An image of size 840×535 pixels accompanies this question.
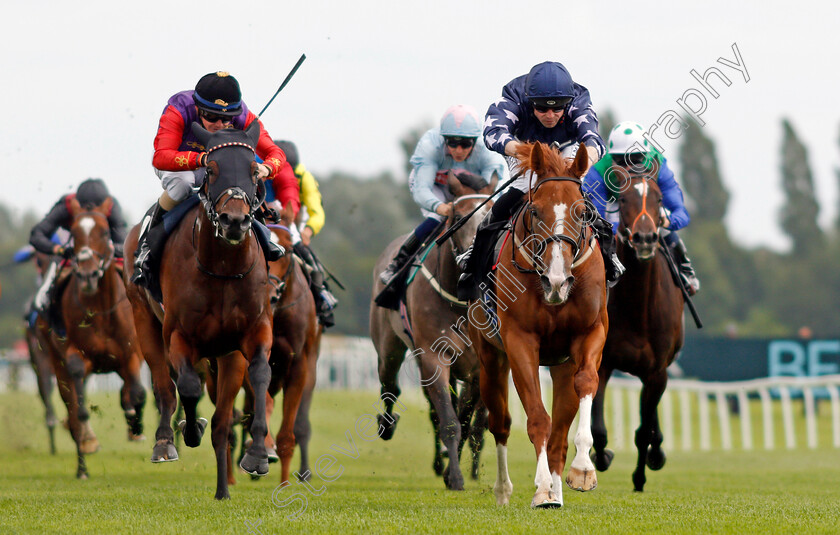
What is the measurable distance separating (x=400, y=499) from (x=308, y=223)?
12.3 feet

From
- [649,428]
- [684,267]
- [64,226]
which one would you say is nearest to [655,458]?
[649,428]

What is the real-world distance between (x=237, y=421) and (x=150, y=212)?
2182 millimetres

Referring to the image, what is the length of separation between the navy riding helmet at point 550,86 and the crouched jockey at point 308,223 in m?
2.99

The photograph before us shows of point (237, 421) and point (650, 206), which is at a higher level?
point (650, 206)

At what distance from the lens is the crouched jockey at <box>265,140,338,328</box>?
10.6 meters

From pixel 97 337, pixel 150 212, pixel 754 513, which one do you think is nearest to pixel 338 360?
pixel 97 337

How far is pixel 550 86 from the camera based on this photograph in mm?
7922

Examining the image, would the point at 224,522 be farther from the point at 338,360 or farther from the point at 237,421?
the point at 338,360

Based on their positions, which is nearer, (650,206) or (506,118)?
(506,118)

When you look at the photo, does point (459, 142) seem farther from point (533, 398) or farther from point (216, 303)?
point (533, 398)

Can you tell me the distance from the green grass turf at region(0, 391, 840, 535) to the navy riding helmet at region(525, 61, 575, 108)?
2.72 meters

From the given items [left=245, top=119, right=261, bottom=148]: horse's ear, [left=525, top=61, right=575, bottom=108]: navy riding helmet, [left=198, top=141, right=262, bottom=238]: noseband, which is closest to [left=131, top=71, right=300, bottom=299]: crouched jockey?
[left=245, top=119, right=261, bottom=148]: horse's ear

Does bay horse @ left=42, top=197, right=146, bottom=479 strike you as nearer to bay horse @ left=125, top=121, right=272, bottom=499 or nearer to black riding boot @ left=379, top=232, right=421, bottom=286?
black riding boot @ left=379, top=232, right=421, bottom=286

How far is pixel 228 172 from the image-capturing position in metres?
7.40
